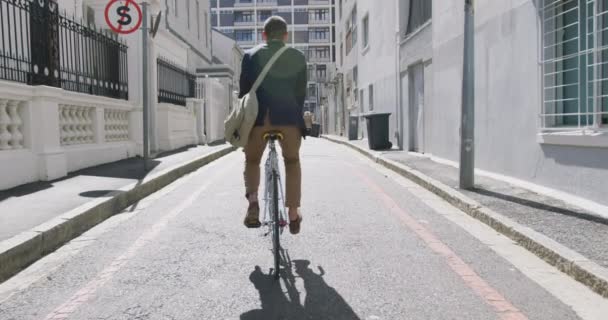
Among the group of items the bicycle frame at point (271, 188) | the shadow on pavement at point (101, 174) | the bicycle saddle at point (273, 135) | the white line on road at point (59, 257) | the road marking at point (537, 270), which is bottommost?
the road marking at point (537, 270)

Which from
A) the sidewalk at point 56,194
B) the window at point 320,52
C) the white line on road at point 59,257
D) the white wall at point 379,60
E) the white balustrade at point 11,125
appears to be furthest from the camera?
the window at point 320,52

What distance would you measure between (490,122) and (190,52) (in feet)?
70.1

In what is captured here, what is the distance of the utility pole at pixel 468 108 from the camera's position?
820 centimetres

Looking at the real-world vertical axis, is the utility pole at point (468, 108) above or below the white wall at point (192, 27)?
below

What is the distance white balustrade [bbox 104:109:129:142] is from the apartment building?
72065 mm

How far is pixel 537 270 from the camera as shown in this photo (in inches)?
176

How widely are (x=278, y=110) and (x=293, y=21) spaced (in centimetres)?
8371

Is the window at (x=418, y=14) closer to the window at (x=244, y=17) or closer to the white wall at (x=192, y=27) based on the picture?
the white wall at (x=192, y=27)

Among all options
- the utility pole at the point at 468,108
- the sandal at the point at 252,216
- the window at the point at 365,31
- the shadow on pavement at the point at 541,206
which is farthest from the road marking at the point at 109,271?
the window at the point at 365,31

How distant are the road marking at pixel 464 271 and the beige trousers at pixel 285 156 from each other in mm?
1388

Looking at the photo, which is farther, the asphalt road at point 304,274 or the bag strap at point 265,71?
the bag strap at point 265,71

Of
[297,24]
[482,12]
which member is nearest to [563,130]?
[482,12]

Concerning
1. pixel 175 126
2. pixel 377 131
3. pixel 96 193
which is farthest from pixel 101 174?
pixel 377 131

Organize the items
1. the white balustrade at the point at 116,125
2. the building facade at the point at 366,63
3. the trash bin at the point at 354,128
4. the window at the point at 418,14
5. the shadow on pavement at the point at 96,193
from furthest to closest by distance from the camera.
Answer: the trash bin at the point at 354,128, the building facade at the point at 366,63, the window at the point at 418,14, the white balustrade at the point at 116,125, the shadow on pavement at the point at 96,193
